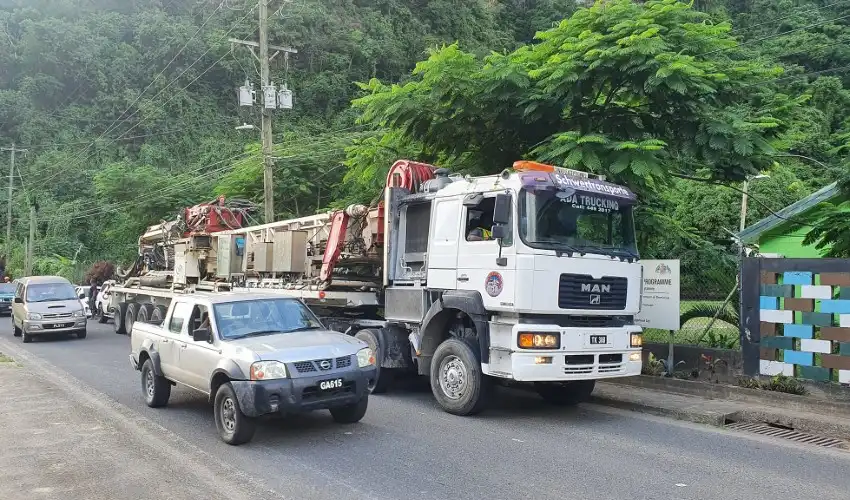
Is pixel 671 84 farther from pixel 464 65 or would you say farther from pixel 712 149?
pixel 464 65

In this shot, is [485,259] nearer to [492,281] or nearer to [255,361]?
[492,281]

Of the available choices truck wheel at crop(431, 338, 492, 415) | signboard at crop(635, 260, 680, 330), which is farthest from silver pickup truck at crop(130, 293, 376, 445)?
signboard at crop(635, 260, 680, 330)

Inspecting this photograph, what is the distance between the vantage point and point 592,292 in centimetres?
907

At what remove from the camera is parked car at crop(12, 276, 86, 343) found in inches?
794

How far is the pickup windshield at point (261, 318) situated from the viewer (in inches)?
333

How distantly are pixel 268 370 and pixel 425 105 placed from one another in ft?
22.3

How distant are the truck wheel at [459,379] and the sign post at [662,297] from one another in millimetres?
3589

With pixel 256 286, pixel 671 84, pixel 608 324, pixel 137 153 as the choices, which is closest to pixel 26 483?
pixel 608 324

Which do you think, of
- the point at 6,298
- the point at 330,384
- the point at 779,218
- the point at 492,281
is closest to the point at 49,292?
the point at 6,298

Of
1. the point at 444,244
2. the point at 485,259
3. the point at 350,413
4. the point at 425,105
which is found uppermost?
the point at 425,105

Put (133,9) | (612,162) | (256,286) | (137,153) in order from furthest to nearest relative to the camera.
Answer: (133,9) → (137,153) → (256,286) → (612,162)

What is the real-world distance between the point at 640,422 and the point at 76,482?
21.5 ft

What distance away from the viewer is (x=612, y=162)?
10945 mm

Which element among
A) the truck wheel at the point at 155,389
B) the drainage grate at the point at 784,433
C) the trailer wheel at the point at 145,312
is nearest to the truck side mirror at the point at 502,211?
the drainage grate at the point at 784,433
